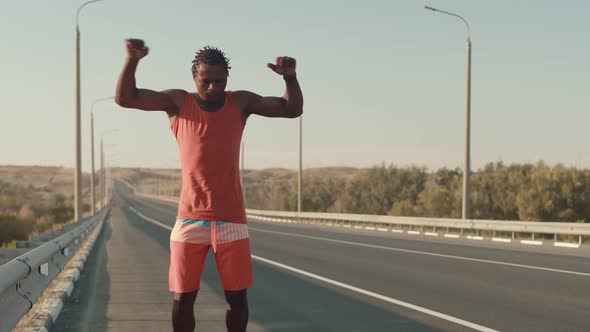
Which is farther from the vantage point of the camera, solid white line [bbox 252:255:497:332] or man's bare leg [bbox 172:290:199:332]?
solid white line [bbox 252:255:497:332]

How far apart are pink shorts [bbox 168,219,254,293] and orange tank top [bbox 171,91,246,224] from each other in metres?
0.05

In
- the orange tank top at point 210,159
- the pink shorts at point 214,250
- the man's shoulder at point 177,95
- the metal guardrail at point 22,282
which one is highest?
the man's shoulder at point 177,95

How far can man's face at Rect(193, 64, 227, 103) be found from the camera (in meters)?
4.16

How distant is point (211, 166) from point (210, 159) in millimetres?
38

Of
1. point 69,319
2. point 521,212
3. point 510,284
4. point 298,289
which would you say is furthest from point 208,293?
point 521,212

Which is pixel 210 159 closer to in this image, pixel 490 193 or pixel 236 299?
pixel 236 299

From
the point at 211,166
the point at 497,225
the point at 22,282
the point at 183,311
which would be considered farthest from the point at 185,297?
the point at 497,225

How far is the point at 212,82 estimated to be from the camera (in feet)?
13.7

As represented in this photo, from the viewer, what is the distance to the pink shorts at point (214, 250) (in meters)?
4.15

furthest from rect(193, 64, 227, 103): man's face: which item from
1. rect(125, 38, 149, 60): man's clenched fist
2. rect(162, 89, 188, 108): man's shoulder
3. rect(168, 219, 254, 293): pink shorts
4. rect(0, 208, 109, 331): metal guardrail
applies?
rect(0, 208, 109, 331): metal guardrail

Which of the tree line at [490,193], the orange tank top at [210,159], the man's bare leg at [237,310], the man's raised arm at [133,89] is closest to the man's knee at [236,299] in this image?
the man's bare leg at [237,310]

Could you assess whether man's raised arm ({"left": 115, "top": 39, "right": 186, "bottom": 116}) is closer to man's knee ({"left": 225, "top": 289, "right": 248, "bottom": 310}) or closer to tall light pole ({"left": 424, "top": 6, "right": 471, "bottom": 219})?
man's knee ({"left": 225, "top": 289, "right": 248, "bottom": 310})

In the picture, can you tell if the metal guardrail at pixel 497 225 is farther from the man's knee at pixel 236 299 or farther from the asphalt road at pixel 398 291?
the man's knee at pixel 236 299

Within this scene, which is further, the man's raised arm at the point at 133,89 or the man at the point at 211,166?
the man at the point at 211,166
